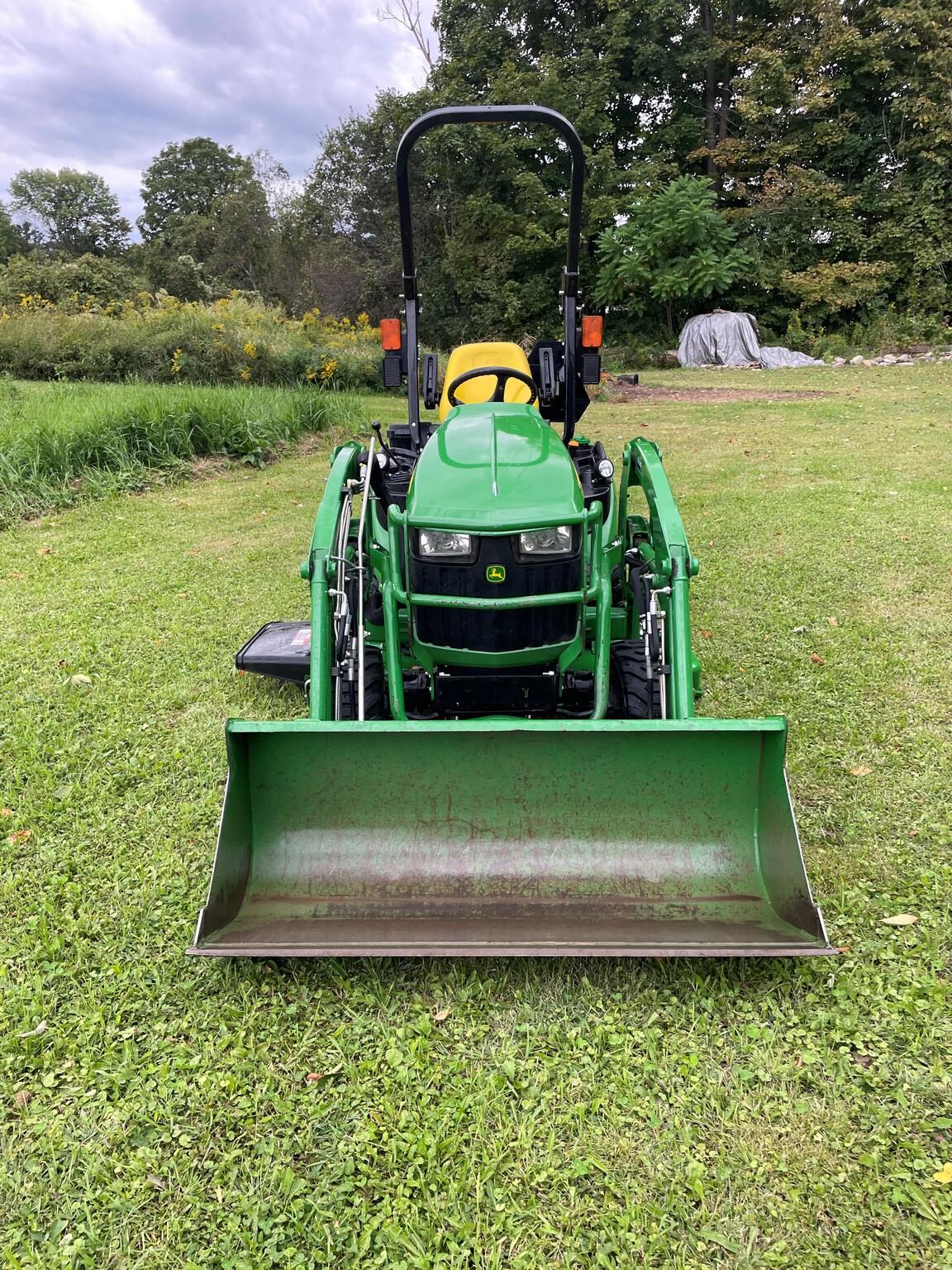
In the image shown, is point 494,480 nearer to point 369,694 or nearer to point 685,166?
point 369,694

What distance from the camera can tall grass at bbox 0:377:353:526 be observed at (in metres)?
7.19

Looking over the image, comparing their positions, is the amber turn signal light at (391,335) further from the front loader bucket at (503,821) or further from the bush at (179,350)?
the bush at (179,350)

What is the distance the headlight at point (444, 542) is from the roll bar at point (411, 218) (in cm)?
141

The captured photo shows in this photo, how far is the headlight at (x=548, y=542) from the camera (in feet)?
8.23

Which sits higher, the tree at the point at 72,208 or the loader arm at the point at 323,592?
the tree at the point at 72,208

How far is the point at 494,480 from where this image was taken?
2582mm

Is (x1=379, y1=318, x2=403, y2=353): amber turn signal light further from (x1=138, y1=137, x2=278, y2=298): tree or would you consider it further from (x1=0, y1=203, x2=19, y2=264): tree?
(x1=0, y1=203, x2=19, y2=264): tree

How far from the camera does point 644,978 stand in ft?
7.25

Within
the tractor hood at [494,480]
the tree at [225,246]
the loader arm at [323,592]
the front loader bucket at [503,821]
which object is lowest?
the front loader bucket at [503,821]

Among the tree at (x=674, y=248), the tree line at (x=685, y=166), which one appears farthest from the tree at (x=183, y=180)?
the tree at (x=674, y=248)

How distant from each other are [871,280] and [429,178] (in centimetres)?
1335

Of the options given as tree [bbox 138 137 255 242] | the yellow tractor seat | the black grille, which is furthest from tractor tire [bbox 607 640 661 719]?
Answer: tree [bbox 138 137 255 242]

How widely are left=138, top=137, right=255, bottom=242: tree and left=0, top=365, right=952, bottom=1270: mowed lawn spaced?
166ft

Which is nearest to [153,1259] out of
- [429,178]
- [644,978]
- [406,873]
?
[406,873]
